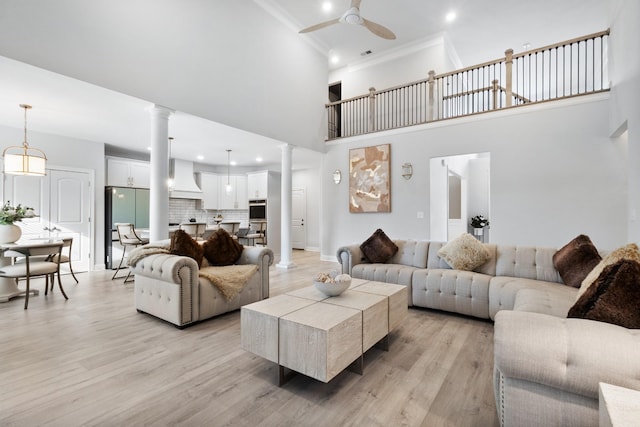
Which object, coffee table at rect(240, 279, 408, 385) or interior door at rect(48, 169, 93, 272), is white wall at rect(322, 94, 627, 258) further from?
interior door at rect(48, 169, 93, 272)

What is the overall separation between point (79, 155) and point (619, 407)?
7863 mm

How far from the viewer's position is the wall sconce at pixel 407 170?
20.5 ft

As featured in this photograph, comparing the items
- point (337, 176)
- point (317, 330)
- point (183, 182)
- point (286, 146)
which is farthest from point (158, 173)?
point (183, 182)

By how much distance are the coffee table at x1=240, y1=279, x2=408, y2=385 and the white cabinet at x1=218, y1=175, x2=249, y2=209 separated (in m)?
7.26

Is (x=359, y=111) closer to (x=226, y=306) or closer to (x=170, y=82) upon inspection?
(x=170, y=82)

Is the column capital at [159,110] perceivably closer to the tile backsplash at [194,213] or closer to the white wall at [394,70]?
the tile backsplash at [194,213]

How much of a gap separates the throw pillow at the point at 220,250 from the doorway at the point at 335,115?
4792 millimetres

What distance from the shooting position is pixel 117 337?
9.03 feet

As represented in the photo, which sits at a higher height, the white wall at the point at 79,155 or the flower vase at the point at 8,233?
the white wall at the point at 79,155

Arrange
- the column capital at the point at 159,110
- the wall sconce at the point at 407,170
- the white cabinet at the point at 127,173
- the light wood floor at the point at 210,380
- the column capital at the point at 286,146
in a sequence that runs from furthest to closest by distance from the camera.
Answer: the white cabinet at the point at 127,173, the column capital at the point at 286,146, the wall sconce at the point at 407,170, the column capital at the point at 159,110, the light wood floor at the point at 210,380

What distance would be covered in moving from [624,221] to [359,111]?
5698mm

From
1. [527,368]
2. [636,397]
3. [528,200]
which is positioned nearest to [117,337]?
[527,368]

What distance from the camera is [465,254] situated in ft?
11.6

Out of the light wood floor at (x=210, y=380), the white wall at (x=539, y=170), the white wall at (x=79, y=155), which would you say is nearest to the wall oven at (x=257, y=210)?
the white wall at (x=79, y=155)
